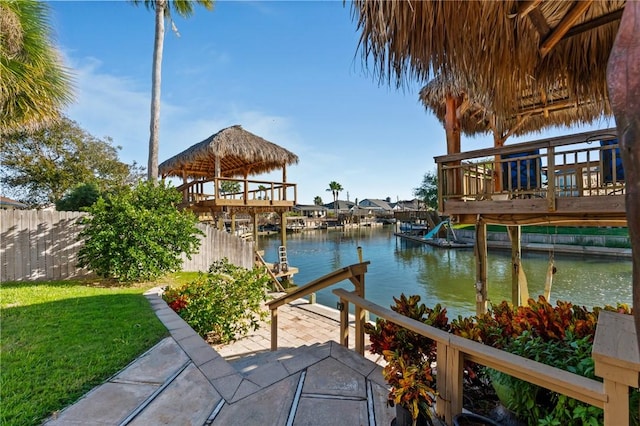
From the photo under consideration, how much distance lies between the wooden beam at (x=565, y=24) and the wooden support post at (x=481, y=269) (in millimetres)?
2426

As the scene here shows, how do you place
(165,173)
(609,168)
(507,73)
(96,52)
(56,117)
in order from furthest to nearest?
(165,173)
(96,52)
(56,117)
(609,168)
(507,73)

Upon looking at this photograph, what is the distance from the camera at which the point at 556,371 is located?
1.31 metres

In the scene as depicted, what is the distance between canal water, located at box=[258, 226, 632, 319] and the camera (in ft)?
32.2

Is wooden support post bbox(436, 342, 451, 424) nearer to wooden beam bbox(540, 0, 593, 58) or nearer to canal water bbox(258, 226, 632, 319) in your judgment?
wooden beam bbox(540, 0, 593, 58)

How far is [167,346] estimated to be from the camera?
9.43 ft

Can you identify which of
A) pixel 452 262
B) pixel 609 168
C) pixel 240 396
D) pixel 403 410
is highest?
pixel 609 168

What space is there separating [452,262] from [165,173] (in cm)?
1510

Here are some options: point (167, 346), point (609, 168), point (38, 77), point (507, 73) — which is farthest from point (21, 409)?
point (609, 168)

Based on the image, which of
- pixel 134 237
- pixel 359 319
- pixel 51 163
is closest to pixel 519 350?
pixel 359 319

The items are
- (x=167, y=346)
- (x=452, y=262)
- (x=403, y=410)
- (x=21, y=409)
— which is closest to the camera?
(x=403, y=410)

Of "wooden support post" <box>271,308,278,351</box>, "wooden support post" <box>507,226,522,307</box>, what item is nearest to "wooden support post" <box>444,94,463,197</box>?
"wooden support post" <box>507,226,522,307</box>

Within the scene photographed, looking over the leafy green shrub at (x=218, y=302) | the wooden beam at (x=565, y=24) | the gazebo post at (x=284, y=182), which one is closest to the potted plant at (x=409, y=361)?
the wooden beam at (x=565, y=24)

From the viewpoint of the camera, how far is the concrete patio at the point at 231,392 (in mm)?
1858

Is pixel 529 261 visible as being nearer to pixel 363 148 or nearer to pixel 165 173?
pixel 363 148
